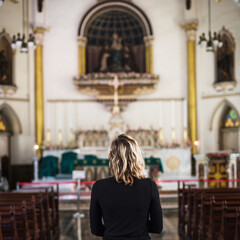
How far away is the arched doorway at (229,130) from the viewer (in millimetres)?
16062

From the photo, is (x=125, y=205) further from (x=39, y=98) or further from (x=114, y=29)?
(x=114, y=29)

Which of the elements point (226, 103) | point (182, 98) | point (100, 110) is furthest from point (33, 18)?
point (226, 103)

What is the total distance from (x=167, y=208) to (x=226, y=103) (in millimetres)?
6952

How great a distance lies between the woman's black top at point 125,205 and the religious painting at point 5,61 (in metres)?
14.0

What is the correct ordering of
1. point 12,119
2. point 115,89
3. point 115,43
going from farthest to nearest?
point 115,43 → point 12,119 → point 115,89

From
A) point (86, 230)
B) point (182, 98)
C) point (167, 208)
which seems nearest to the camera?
point (86, 230)

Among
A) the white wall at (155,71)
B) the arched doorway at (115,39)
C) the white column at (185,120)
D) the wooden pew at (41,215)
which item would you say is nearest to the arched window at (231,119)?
the white wall at (155,71)

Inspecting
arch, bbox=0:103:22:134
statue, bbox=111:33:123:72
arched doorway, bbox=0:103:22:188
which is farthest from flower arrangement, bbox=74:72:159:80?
arched doorway, bbox=0:103:22:188

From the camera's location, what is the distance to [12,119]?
16.2 m

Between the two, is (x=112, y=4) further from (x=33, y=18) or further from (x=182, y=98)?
(x=182, y=98)

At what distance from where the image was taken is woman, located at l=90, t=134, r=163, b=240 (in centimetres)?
247

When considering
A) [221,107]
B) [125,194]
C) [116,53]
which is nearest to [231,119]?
[221,107]

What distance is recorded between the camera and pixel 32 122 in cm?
1645

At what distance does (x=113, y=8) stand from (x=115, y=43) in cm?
162
